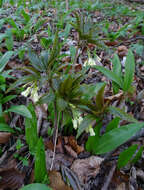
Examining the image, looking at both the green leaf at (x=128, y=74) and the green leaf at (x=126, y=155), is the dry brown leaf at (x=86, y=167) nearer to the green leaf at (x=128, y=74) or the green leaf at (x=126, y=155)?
the green leaf at (x=126, y=155)

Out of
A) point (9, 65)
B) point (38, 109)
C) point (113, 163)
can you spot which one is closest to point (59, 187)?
point (113, 163)

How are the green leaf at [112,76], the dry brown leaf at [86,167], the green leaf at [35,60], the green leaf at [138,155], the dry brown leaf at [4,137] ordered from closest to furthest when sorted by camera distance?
the green leaf at [35,60] < the green leaf at [138,155] < the dry brown leaf at [86,167] < the dry brown leaf at [4,137] < the green leaf at [112,76]

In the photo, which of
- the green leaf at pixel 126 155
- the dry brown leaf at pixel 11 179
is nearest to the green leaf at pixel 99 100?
the green leaf at pixel 126 155

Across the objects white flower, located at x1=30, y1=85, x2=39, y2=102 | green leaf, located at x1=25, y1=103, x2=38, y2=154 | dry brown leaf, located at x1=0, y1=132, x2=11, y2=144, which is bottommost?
dry brown leaf, located at x1=0, y1=132, x2=11, y2=144

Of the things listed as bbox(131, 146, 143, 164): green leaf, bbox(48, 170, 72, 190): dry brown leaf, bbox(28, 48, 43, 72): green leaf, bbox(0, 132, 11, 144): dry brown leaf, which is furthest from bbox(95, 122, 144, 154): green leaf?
bbox(0, 132, 11, 144): dry brown leaf

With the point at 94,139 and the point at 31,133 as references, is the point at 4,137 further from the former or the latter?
the point at 94,139

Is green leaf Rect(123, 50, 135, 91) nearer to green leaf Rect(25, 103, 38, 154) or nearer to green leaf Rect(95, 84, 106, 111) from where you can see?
green leaf Rect(95, 84, 106, 111)
